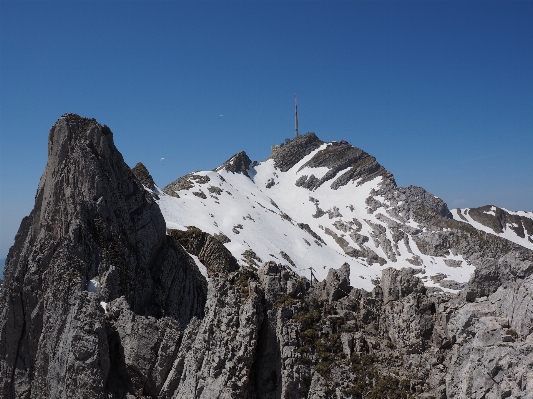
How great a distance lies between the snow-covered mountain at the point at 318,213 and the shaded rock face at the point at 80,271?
72.1ft

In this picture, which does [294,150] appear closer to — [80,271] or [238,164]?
[238,164]

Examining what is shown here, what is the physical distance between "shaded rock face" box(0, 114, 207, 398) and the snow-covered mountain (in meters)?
22.0

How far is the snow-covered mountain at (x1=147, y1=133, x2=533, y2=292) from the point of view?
272ft

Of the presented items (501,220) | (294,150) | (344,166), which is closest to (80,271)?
(344,166)

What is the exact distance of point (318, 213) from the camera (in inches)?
5256

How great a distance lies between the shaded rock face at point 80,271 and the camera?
22469mm

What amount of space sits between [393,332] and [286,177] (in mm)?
141971

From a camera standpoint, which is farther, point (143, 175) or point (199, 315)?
point (143, 175)

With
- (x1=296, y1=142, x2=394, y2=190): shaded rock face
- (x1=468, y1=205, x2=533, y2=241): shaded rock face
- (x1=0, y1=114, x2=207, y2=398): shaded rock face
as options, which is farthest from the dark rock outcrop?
(x1=0, y1=114, x2=207, y2=398): shaded rock face

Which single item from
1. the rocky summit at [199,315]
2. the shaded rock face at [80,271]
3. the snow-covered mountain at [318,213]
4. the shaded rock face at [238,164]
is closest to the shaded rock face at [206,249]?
the rocky summit at [199,315]

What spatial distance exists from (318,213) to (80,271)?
107m

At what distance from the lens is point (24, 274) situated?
29.6 m

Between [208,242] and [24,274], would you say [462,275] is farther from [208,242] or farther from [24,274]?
[24,274]

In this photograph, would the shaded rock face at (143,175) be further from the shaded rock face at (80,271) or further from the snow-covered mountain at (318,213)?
the shaded rock face at (80,271)
